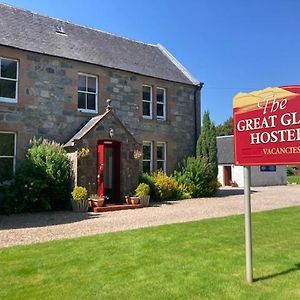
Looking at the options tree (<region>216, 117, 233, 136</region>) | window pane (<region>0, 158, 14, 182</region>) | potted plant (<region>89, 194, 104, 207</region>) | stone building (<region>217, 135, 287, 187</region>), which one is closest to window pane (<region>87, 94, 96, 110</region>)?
window pane (<region>0, 158, 14, 182</region>)

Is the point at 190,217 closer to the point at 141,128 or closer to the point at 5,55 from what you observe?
the point at 141,128

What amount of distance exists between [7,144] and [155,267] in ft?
33.9

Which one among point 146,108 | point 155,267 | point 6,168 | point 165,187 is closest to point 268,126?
point 155,267

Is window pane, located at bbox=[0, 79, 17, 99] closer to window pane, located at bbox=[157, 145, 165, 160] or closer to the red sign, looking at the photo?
window pane, located at bbox=[157, 145, 165, 160]

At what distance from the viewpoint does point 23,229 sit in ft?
31.8

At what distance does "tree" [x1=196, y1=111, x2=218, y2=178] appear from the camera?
19.5 metres

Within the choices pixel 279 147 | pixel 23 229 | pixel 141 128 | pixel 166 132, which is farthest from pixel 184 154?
pixel 279 147

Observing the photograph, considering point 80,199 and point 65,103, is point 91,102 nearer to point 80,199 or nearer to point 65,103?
point 65,103

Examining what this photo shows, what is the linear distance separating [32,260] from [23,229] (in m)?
3.55

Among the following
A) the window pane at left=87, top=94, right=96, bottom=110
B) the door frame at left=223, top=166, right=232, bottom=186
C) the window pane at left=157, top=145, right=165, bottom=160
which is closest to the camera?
the window pane at left=87, top=94, right=96, bottom=110

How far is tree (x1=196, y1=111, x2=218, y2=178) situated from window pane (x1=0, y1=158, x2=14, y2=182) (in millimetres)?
9399

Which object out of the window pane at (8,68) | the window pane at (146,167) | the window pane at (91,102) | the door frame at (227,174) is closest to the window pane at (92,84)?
the window pane at (91,102)

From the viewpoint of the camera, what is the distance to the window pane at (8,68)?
47.8 feet

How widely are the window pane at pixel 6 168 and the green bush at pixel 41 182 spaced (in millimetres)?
462
